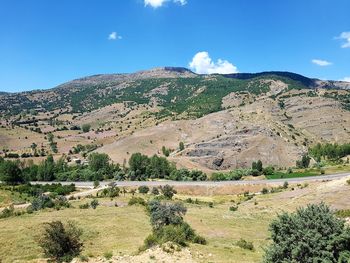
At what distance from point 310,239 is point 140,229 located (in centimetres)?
2712

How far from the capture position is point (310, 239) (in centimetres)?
2280

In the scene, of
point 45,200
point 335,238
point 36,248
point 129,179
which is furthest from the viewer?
point 129,179

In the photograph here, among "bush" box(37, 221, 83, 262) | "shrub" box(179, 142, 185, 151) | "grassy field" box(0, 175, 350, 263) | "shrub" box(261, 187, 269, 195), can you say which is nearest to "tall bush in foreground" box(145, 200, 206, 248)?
"grassy field" box(0, 175, 350, 263)

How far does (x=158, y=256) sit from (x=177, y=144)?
538 ft

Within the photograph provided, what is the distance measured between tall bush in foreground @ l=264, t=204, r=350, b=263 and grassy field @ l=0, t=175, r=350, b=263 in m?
6.84

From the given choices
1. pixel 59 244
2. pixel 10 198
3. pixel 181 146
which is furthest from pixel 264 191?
pixel 181 146

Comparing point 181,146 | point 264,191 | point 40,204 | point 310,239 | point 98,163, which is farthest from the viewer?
point 181,146

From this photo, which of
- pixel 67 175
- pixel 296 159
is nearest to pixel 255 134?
pixel 296 159

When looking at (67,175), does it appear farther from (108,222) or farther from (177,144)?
(108,222)

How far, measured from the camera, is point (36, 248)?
39.3m

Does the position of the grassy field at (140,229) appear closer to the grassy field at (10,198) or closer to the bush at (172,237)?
the bush at (172,237)

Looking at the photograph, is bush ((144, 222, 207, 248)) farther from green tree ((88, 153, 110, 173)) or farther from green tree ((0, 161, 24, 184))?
green tree ((88, 153, 110, 173))

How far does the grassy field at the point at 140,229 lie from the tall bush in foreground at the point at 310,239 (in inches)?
269

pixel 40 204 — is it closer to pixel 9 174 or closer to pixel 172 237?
pixel 172 237
